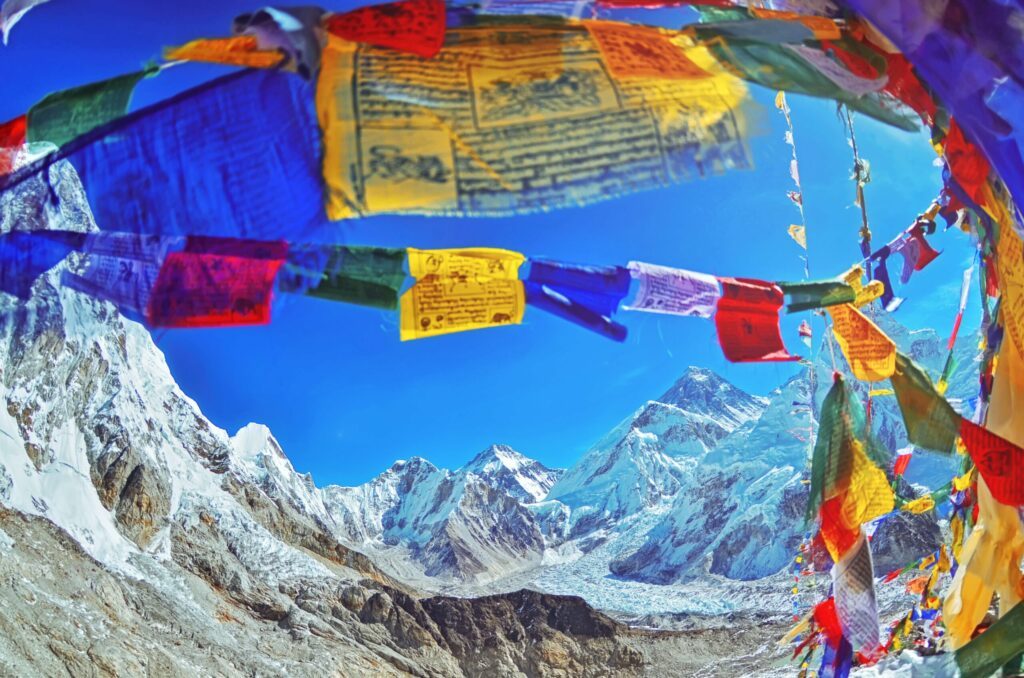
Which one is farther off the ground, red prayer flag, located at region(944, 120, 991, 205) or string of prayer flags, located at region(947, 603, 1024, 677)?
red prayer flag, located at region(944, 120, 991, 205)

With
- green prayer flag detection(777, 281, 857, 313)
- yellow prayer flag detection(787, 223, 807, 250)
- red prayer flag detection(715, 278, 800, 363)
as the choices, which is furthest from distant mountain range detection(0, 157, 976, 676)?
red prayer flag detection(715, 278, 800, 363)

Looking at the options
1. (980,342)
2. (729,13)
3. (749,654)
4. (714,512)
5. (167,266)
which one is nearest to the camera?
(167,266)

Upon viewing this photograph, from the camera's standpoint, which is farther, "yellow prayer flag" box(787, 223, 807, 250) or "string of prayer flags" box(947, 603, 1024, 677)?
"yellow prayer flag" box(787, 223, 807, 250)

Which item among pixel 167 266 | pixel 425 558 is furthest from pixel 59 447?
pixel 167 266

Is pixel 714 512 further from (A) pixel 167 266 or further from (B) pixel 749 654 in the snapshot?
(A) pixel 167 266

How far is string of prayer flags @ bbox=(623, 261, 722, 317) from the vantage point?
2.60 metres

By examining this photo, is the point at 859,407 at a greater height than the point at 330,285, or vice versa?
the point at 330,285

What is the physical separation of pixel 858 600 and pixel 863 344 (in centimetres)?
131

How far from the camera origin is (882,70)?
2.40m

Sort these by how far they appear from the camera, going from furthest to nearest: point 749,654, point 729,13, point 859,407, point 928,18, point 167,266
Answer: point 749,654, point 859,407, point 729,13, point 167,266, point 928,18

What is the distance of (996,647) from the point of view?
7.95 feet

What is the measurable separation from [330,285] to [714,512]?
87.6 ft

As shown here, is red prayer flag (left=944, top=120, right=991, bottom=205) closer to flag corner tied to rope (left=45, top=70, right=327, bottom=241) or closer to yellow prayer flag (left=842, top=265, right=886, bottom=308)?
yellow prayer flag (left=842, top=265, right=886, bottom=308)

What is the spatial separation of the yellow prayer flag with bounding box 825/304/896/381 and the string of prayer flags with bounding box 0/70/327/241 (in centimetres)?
231
